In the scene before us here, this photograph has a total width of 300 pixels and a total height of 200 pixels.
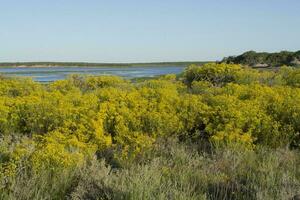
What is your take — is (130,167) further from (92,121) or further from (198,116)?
(198,116)

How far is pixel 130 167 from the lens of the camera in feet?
22.6

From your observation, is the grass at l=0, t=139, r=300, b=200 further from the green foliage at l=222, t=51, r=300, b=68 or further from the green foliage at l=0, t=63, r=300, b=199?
the green foliage at l=222, t=51, r=300, b=68

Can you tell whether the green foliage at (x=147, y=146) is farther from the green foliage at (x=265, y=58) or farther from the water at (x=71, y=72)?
the green foliage at (x=265, y=58)

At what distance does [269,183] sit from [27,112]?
Answer: 6.13 metres

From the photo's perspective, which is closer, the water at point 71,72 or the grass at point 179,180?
the grass at point 179,180

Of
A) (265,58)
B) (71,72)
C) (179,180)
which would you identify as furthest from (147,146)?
(71,72)

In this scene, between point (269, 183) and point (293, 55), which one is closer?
point (269, 183)

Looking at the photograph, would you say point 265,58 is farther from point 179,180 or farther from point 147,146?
point 179,180

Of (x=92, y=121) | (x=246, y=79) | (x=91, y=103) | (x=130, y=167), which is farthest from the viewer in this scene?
(x=246, y=79)

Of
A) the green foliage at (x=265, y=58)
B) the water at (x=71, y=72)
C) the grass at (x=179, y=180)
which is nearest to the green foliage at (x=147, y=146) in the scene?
the grass at (x=179, y=180)

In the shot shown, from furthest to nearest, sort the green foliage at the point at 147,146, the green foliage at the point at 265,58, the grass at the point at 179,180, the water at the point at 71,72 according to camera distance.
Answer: the green foliage at the point at 265,58
the water at the point at 71,72
the green foliage at the point at 147,146
the grass at the point at 179,180

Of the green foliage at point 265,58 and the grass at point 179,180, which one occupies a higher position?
the grass at point 179,180

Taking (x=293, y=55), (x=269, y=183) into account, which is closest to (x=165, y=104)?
(x=269, y=183)

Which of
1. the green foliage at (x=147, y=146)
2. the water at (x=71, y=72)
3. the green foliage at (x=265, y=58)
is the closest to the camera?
the green foliage at (x=147, y=146)
